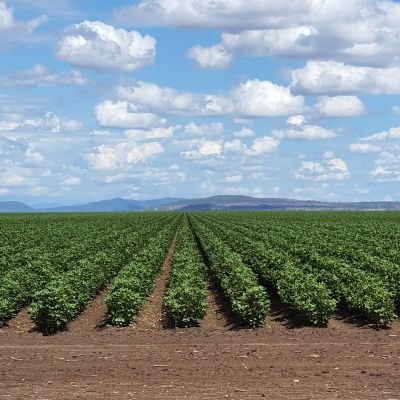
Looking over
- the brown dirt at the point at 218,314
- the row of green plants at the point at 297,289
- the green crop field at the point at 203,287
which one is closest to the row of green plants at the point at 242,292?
the green crop field at the point at 203,287

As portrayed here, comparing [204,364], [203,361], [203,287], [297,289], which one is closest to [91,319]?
[203,287]

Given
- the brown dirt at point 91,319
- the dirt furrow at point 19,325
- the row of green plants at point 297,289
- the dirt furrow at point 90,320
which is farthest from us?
the brown dirt at point 91,319

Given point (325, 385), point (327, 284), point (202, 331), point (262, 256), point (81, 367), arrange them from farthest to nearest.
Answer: point (262, 256), point (327, 284), point (202, 331), point (81, 367), point (325, 385)

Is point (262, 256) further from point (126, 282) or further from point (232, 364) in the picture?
point (232, 364)

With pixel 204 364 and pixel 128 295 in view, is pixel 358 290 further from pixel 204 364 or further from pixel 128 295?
pixel 204 364

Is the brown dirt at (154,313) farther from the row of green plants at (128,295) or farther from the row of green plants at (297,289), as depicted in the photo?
the row of green plants at (297,289)

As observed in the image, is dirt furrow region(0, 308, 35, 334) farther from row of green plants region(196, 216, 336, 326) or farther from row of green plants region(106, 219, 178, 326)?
row of green plants region(196, 216, 336, 326)

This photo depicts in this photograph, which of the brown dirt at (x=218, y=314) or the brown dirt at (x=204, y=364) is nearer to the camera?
the brown dirt at (x=204, y=364)

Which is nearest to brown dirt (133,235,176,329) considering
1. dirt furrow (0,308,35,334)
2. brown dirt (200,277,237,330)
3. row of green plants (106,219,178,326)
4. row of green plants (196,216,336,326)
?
row of green plants (106,219,178,326)

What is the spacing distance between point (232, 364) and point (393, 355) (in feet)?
11.1

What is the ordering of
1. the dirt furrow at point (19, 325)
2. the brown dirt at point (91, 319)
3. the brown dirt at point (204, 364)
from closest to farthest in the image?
the brown dirt at point (204, 364) → the dirt furrow at point (19, 325) → the brown dirt at point (91, 319)

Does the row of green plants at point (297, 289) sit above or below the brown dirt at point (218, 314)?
above

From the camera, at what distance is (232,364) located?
45.5 ft

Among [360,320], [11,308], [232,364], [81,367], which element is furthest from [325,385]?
[11,308]
